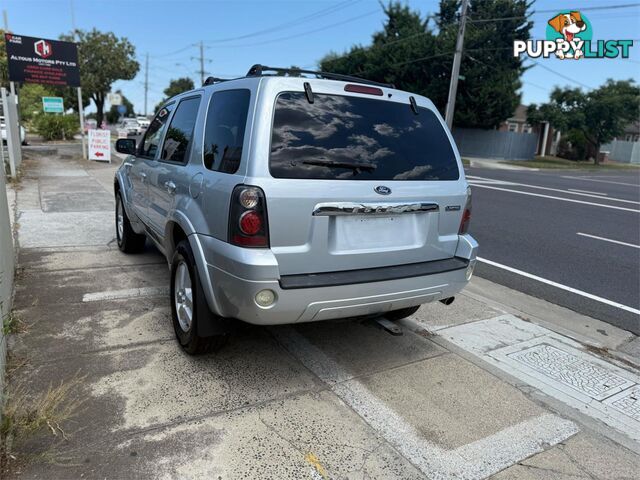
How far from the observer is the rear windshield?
2.90 meters

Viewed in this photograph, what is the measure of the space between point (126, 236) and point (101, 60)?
38.1 metres

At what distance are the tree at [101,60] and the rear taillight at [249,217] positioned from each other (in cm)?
4001

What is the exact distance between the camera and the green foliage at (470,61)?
31.5 meters

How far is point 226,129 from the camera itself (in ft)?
10.4

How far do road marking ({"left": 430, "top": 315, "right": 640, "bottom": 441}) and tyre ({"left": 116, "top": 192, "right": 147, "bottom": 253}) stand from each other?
3691 mm

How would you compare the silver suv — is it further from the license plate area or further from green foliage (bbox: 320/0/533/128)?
green foliage (bbox: 320/0/533/128)

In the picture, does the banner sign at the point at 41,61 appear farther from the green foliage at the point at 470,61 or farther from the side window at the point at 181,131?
the green foliage at the point at 470,61

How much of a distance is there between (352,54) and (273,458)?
40864 millimetres

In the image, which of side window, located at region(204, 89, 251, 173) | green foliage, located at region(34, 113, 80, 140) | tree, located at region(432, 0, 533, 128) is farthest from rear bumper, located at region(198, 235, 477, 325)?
tree, located at region(432, 0, 533, 128)

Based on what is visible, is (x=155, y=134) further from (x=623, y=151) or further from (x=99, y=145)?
(x=623, y=151)

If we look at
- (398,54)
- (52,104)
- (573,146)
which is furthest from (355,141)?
(573,146)

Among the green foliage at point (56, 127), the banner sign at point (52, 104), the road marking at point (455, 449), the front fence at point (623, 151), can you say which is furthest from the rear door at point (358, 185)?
the front fence at point (623, 151)

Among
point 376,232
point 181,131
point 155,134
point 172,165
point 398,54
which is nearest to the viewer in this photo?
point 376,232

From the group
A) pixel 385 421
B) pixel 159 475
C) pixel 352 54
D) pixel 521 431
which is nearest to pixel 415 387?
pixel 385 421
